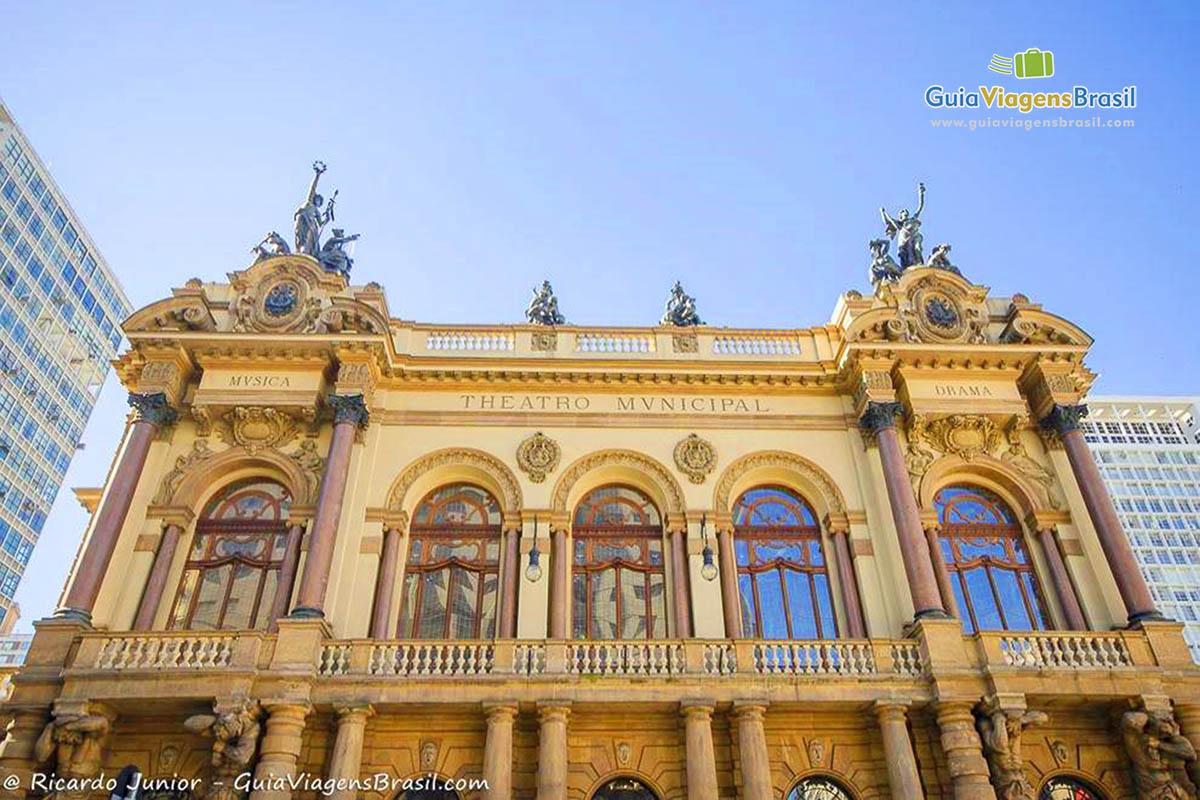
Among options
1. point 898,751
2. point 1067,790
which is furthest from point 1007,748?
point 1067,790

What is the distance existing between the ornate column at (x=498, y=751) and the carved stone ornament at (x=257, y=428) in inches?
345

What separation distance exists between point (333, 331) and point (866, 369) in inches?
534

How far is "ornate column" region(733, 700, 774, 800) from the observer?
14.5m

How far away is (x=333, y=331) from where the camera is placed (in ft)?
64.7

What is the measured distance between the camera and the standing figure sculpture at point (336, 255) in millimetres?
21984

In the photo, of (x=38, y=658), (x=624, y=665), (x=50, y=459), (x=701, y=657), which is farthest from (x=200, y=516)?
(x=50, y=459)

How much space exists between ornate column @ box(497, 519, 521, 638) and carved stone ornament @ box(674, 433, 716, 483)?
433cm

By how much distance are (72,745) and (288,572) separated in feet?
15.9

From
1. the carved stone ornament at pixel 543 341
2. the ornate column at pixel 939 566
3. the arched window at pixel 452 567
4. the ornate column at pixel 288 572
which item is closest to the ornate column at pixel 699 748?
the arched window at pixel 452 567

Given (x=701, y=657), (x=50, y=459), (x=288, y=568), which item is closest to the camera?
(x=701, y=657)

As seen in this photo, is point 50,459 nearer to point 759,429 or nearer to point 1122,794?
point 759,429

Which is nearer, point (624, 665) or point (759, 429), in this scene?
point (624, 665)

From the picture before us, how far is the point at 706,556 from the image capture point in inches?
720

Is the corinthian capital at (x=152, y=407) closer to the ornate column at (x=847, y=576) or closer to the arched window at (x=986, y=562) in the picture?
the ornate column at (x=847, y=576)
